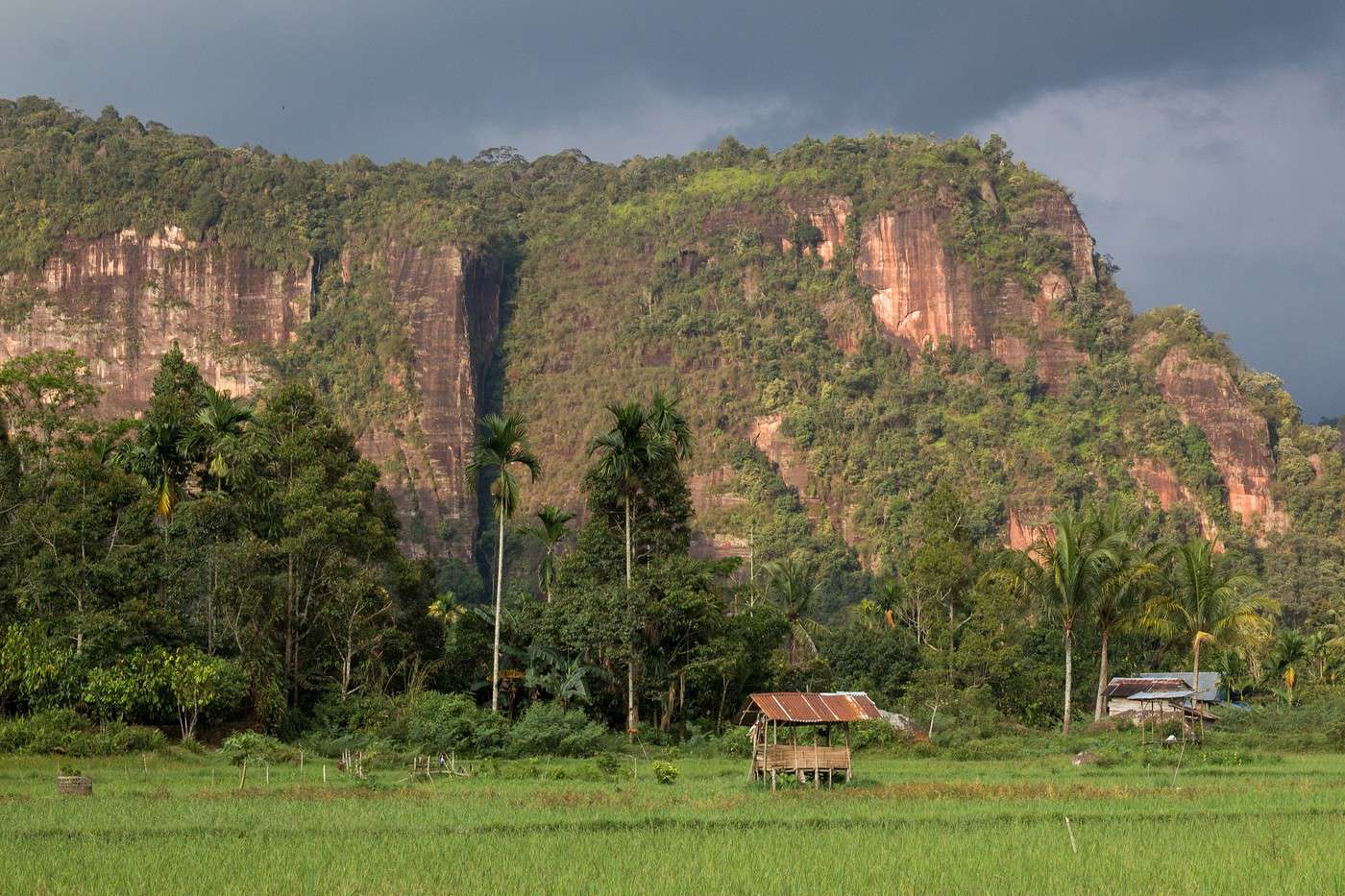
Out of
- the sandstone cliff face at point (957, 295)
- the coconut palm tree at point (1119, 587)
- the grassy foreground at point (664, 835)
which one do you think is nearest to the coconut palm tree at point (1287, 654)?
the coconut palm tree at point (1119, 587)

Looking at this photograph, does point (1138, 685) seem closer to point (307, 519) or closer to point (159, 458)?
point (307, 519)

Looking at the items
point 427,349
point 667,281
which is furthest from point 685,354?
point 427,349

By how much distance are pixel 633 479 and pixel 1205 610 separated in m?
21.3

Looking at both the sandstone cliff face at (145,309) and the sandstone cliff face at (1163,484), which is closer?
the sandstone cliff face at (1163,484)

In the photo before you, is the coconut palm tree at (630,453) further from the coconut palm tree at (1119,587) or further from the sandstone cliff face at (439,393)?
the sandstone cliff face at (439,393)

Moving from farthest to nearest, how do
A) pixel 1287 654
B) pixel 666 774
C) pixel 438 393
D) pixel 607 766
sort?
1. pixel 438 393
2. pixel 1287 654
3. pixel 607 766
4. pixel 666 774

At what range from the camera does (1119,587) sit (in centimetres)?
5391

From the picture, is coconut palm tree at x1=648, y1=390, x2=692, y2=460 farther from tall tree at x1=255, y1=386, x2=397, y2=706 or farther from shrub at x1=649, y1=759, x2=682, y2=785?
shrub at x1=649, y1=759, x2=682, y2=785

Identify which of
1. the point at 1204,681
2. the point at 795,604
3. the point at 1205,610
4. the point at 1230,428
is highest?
the point at 1230,428

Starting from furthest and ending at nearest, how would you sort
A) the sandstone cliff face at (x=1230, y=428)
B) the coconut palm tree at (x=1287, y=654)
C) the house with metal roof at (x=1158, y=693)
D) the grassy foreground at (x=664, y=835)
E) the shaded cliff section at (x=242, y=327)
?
1. the shaded cliff section at (x=242, y=327)
2. the sandstone cliff face at (x=1230, y=428)
3. the coconut palm tree at (x=1287, y=654)
4. the house with metal roof at (x=1158, y=693)
5. the grassy foreground at (x=664, y=835)

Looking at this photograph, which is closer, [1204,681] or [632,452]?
[632,452]

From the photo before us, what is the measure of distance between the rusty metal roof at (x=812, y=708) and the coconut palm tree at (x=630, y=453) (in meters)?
14.0

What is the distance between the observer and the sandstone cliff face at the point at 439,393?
141 m

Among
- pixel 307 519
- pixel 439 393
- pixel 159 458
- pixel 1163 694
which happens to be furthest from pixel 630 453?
pixel 439 393
